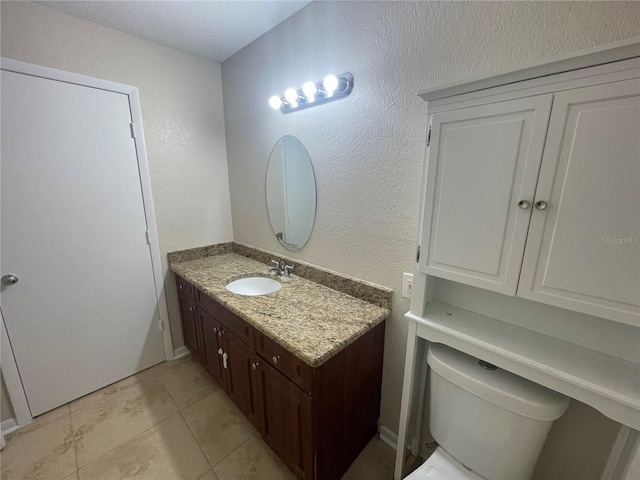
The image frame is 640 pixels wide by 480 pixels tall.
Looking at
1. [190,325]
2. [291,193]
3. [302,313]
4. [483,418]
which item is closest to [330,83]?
[291,193]

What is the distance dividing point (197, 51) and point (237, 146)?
691 mm

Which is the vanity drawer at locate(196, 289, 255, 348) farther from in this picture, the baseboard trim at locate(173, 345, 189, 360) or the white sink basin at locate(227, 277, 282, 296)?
the baseboard trim at locate(173, 345, 189, 360)

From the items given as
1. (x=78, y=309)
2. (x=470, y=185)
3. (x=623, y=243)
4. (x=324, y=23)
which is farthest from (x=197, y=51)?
(x=623, y=243)

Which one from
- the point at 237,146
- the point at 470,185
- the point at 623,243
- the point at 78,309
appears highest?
the point at 237,146

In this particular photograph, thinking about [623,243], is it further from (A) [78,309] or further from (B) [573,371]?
(A) [78,309]

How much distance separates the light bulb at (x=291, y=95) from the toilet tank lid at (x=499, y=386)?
4.87ft

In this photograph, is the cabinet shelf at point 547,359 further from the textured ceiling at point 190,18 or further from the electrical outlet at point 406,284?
the textured ceiling at point 190,18

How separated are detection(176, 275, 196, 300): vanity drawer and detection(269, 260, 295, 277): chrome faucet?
566 millimetres

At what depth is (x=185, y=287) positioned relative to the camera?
1.97 m

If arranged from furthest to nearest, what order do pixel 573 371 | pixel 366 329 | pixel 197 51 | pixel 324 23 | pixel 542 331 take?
pixel 197 51 → pixel 324 23 → pixel 366 329 → pixel 542 331 → pixel 573 371

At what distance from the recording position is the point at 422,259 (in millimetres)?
1012

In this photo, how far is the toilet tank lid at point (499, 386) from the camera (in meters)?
0.83

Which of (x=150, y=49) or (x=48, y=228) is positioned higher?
(x=150, y=49)

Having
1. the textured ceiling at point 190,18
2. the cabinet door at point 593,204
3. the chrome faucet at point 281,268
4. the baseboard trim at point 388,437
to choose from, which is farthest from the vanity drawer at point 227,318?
the textured ceiling at point 190,18
